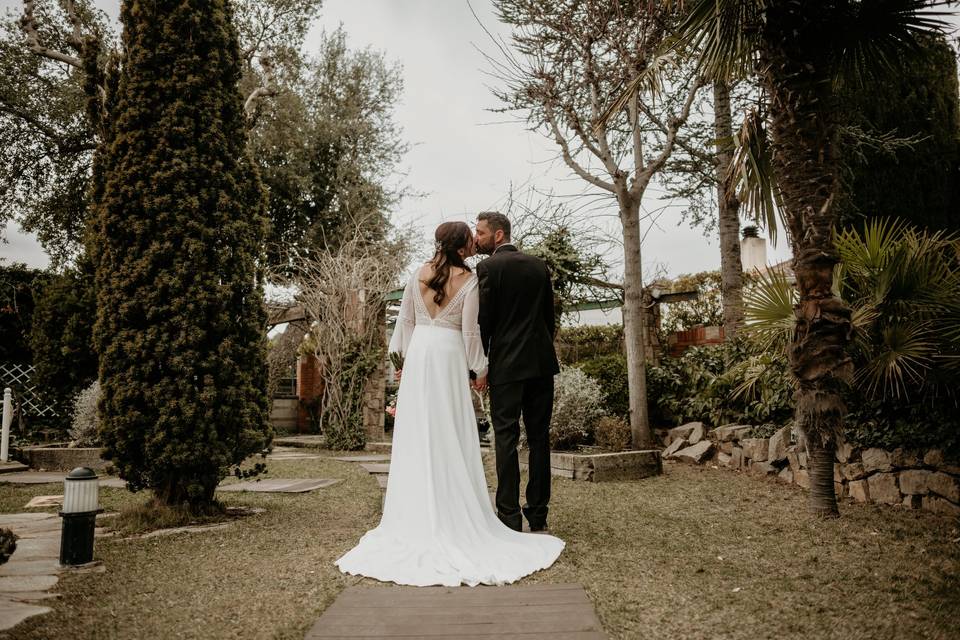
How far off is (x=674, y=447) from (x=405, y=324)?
5260mm

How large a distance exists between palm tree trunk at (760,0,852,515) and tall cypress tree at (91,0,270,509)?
415cm

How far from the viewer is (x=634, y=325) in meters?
8.05

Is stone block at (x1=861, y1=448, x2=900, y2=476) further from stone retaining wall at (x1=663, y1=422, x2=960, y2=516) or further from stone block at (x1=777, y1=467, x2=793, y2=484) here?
stone block at (x1=777, y1=467, x2=793, y2=484)

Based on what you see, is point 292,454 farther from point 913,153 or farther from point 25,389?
point 913,153

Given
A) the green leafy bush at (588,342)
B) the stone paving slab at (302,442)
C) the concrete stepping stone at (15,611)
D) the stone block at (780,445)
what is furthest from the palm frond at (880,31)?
the stone paving slab at (302,442)

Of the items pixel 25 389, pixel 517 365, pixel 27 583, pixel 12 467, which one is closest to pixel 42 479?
pixel 12 467

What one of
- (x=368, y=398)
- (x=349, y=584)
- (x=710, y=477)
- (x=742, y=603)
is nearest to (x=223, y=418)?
(x=349, y=584)

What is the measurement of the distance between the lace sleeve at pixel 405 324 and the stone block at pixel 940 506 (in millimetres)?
4243

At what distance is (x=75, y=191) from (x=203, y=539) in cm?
1327

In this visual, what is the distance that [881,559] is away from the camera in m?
3.54

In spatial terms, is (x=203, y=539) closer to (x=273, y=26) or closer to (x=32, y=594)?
(x=32, y=594)

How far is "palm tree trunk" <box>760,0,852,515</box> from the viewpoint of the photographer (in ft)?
14.4

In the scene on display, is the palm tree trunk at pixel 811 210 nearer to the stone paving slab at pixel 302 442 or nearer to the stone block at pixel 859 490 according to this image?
the stone block at pixel 859 490

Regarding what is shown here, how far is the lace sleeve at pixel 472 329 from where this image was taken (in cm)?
398
